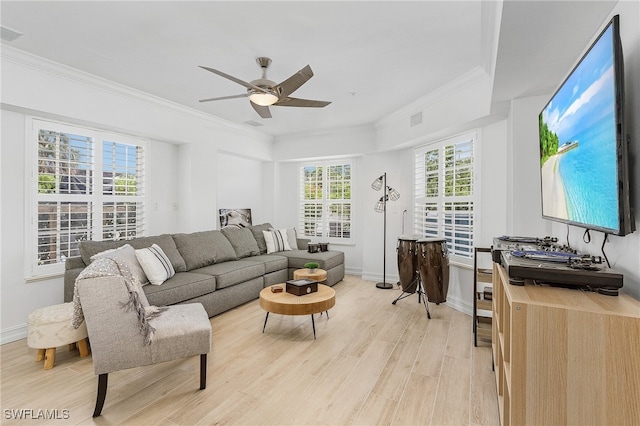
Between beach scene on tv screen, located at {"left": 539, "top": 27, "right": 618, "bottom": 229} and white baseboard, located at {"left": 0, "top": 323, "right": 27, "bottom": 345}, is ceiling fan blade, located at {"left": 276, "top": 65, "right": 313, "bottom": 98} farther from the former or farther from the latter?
white baseboard, located at {"left": 0, "top": 323, "right": 27, "bottom": 345}

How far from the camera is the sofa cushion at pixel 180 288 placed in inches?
119

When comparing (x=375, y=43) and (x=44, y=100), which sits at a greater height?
(x=375, y=43)

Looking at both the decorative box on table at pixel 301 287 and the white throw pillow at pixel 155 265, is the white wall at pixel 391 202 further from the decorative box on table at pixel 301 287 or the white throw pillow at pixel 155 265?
the white throw pillow at pixel 155 265

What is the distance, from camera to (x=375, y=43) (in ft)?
8.93

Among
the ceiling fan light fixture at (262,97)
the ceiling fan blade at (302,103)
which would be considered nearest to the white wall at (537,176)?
the ceiling fan blade at (302,103)

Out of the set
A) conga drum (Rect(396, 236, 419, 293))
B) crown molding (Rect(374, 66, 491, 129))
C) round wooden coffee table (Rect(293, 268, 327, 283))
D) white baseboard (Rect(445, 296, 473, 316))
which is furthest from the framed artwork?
white baseboard (Rect(445, 296, 473, 316))

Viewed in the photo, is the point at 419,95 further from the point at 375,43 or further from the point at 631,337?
the point at 631,337

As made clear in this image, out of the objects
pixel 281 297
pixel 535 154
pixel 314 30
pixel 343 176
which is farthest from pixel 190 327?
pixel 343 176

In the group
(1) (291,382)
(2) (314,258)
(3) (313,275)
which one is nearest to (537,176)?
(3) (313,275)

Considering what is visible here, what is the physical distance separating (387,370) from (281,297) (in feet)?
3.98

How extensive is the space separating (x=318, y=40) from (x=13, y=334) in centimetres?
412

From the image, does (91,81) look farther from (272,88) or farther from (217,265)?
(217,265)

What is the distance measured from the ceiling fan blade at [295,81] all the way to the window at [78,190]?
261 centimetres

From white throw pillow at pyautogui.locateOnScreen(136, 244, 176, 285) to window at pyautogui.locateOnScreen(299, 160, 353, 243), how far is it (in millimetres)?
3358
